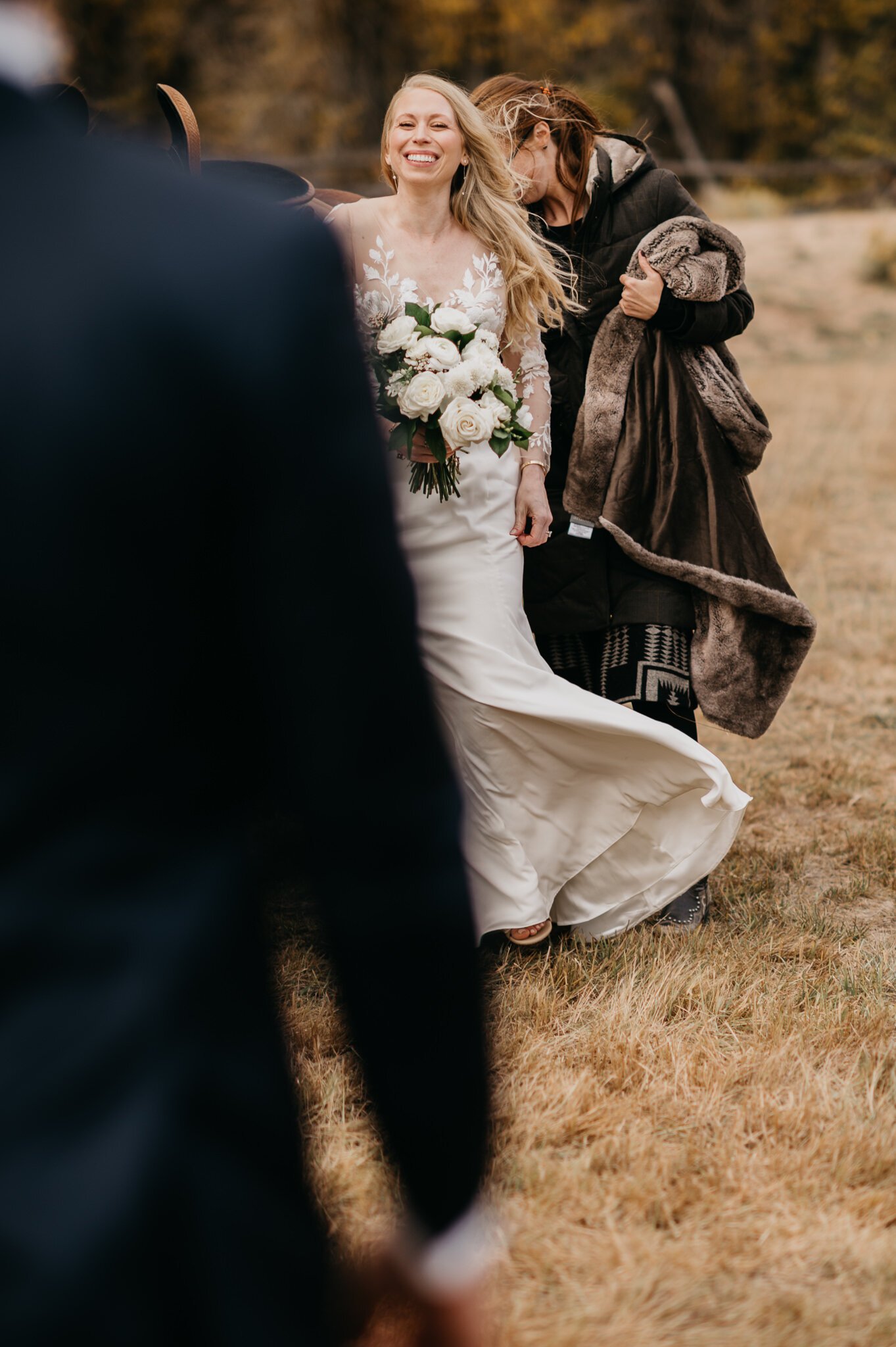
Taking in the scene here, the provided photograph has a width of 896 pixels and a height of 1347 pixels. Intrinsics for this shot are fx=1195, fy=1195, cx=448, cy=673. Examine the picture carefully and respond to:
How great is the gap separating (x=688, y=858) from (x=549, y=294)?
1.70 metres

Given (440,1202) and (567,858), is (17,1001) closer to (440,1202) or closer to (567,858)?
(440,1202)

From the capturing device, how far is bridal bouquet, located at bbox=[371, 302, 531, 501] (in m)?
3.20

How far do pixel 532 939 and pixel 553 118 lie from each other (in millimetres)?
2446

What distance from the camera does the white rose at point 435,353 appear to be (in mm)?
3248

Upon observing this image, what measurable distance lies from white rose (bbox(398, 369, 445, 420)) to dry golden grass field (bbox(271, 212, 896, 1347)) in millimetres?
1536

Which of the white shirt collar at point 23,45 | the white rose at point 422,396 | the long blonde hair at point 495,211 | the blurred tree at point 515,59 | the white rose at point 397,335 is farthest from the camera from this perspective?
the blurred tree at point 515,59

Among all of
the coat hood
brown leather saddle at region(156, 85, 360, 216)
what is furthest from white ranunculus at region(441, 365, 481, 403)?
the coat hood

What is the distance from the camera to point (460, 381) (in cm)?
322

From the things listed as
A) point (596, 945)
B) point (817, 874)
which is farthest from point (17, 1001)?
point (817, 874)

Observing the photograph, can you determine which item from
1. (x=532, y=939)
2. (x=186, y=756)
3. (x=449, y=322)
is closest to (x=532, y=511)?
(x=449, y=322)

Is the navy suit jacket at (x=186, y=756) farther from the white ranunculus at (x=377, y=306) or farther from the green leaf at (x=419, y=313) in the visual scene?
the white ranunculus at (x=377, y=306)

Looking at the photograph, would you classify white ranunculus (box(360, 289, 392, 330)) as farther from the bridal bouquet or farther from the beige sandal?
the beige sandal

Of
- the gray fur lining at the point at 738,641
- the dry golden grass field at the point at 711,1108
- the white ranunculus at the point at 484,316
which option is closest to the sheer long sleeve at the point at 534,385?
the white ranunculus at the point at 484,316

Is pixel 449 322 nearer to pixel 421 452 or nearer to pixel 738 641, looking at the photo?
pixel 421 452
